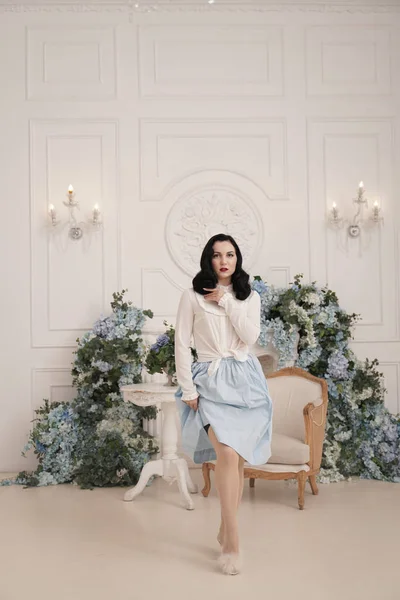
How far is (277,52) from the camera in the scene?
6633 mm

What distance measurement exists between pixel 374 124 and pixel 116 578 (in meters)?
5.06

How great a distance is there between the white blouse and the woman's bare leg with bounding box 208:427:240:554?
38 centimetres

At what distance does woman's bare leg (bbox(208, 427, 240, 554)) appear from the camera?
3.51 metres

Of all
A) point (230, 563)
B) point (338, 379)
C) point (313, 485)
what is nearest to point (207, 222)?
point (338, 379)

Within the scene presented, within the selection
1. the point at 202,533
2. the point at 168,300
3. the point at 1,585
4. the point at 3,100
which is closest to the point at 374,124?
the point at 168,300

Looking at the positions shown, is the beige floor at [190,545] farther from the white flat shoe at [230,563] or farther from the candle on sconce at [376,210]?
the candle on sconce at [376,210]

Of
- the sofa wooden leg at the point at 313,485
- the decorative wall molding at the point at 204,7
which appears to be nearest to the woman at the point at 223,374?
the sofa wooden leg at the point at 313,485

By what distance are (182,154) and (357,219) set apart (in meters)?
1.87

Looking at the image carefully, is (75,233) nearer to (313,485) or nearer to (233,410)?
(313,485)

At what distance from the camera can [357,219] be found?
660 centimetres

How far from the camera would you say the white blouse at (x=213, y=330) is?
3.72m

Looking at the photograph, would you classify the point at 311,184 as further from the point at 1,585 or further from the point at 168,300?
the point at 1,585

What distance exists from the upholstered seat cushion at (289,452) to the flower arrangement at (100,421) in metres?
1.35

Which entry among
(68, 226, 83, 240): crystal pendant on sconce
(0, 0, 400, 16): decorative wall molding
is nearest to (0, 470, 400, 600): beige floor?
(68, 226, 83, 240): crystal pendant on sconce
